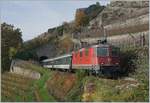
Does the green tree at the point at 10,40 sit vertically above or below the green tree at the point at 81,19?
below

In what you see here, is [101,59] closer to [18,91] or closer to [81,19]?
[18,91]

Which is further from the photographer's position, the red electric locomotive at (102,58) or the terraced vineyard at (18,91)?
the terraced vineyard at (18,91)

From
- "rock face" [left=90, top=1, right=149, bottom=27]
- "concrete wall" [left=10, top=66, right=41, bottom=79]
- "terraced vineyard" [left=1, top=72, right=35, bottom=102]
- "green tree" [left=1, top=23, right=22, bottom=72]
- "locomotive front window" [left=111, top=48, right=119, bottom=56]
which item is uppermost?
"rock face" [left=90, top=1, right=149, bottom=27]

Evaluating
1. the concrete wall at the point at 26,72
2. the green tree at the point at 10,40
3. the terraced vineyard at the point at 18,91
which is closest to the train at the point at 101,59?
the terraced vineyard at the point at 18,91

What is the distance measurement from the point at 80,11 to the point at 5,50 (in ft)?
97.7

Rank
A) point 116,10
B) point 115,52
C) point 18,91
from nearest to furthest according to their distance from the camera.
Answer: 1. point 115,52
2. point 18,91
3. point 116,10

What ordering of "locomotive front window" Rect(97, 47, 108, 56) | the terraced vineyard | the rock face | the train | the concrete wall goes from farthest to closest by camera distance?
the rock face < the concrete wall < the terraced vineyard < "locomotive front window" Rect(97, 47, 108, 56) < the train

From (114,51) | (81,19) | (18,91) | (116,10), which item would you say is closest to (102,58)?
(114,51)

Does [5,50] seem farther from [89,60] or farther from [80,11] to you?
[89,60]

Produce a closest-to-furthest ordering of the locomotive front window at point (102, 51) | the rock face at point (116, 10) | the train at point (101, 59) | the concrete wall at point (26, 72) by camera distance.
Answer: the train at point (101, 59)
the locomotive front window at point (102, 51)
the concrete wall at point (26, 72)
the rock face at point (116, 10)

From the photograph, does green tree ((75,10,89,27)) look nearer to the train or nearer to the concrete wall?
the concrete wall

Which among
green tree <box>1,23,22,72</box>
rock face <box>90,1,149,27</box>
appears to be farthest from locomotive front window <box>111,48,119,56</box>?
rock face <box>90,1,149,27</box>

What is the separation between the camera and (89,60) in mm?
29453

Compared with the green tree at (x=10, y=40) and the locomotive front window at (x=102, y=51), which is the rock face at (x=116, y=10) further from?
the locomotive front window at (x=102, y=51)
